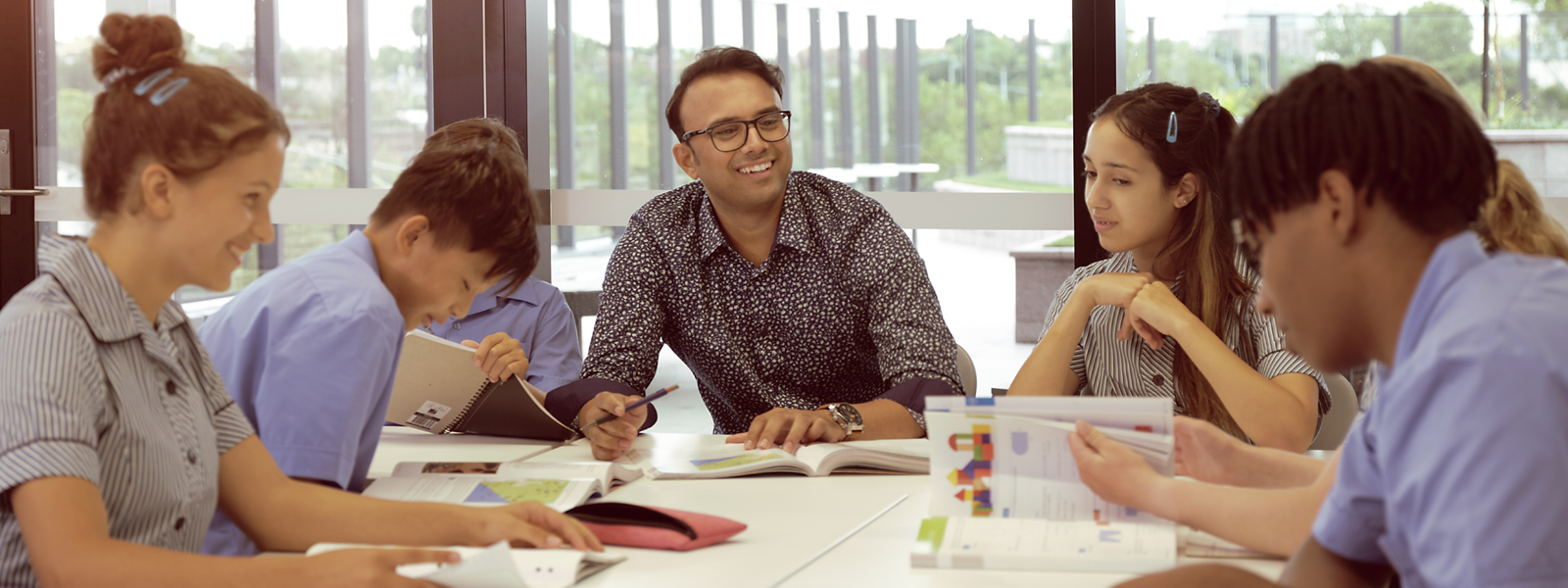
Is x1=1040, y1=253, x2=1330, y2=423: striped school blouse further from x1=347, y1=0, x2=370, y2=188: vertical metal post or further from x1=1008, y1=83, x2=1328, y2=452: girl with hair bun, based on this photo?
x1=347, y1=0, x2=370, y2=188: vertical metal post

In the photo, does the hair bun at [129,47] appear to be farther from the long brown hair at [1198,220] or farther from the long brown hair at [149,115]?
the long brown hair at [1198,220]

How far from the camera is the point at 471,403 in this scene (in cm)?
200

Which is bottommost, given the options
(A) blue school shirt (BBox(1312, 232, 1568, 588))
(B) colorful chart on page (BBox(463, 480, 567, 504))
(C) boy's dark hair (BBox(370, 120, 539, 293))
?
(B) colorful chart on page (BBox(463, 480, 567, 504))

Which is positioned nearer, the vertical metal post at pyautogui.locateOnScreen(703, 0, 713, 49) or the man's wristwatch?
the man's wristwatch

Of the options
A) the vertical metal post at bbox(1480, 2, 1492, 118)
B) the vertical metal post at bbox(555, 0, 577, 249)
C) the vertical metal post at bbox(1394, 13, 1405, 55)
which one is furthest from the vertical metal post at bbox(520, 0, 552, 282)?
the vertical metal post at bbox(1480, 2, 1492, 118)

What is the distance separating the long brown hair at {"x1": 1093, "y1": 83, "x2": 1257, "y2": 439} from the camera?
2.03 m

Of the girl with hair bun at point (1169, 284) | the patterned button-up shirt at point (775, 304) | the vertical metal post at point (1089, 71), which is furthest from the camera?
the vertical metal post at point (1089, 71)

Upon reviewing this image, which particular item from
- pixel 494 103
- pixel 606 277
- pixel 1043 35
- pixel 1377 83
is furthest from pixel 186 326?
pixel 1043 35

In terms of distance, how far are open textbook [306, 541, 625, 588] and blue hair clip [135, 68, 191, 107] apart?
1.65 feet

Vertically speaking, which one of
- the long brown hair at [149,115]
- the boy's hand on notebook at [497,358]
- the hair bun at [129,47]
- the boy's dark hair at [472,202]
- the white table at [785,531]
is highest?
the hair bun at [129,47]

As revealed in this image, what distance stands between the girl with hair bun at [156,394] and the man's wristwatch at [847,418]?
0.72 m

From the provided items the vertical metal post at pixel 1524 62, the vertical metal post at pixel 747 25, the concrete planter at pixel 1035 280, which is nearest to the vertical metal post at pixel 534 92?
the vertical metal post at pixel 747 25

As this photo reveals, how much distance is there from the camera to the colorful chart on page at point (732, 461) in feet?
5.66

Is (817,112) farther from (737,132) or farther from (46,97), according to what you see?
(46,97)
